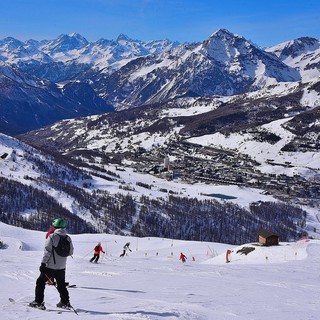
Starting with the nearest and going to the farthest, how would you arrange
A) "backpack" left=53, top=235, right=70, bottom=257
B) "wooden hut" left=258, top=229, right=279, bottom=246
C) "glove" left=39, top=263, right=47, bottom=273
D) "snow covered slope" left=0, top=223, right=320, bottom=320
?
"backpack" left=53, top=235, right=70, bottom=257
"glove" left=39, top=263, right=47, bottom=273
"snow covered slope" left=0, top=223, right=320, bottom=320
"wooden hut" left=258, top=229, right=279, bottom=246

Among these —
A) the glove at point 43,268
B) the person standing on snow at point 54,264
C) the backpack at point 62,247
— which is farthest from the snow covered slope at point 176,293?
the backpack at point 62,247

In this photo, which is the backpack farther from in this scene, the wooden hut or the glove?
the wooden hut

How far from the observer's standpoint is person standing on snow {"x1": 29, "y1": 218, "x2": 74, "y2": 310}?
1631 centimetres

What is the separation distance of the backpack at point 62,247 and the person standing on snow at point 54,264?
35mm

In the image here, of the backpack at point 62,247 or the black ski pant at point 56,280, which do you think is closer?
the backpack at point 62,247

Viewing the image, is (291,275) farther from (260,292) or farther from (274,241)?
(274,241)

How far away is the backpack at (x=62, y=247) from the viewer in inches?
642

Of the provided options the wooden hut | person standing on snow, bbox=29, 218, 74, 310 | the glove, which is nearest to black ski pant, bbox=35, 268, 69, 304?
person standing on snow, bbox=29, 218, 74, 310

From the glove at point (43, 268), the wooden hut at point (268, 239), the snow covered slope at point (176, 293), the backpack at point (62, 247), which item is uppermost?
the wooden hut at point (268, 239)

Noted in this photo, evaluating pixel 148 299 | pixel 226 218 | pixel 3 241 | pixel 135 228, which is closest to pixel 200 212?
pixel 226 218

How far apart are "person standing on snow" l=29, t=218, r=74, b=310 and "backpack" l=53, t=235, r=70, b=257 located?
35 millimetres

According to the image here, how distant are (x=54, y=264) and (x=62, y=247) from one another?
74 centimetres

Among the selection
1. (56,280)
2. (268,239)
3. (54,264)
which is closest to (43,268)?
(54,264)

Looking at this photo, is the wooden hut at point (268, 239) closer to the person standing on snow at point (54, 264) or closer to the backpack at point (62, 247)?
the person standing on snow at point (54, 264)
